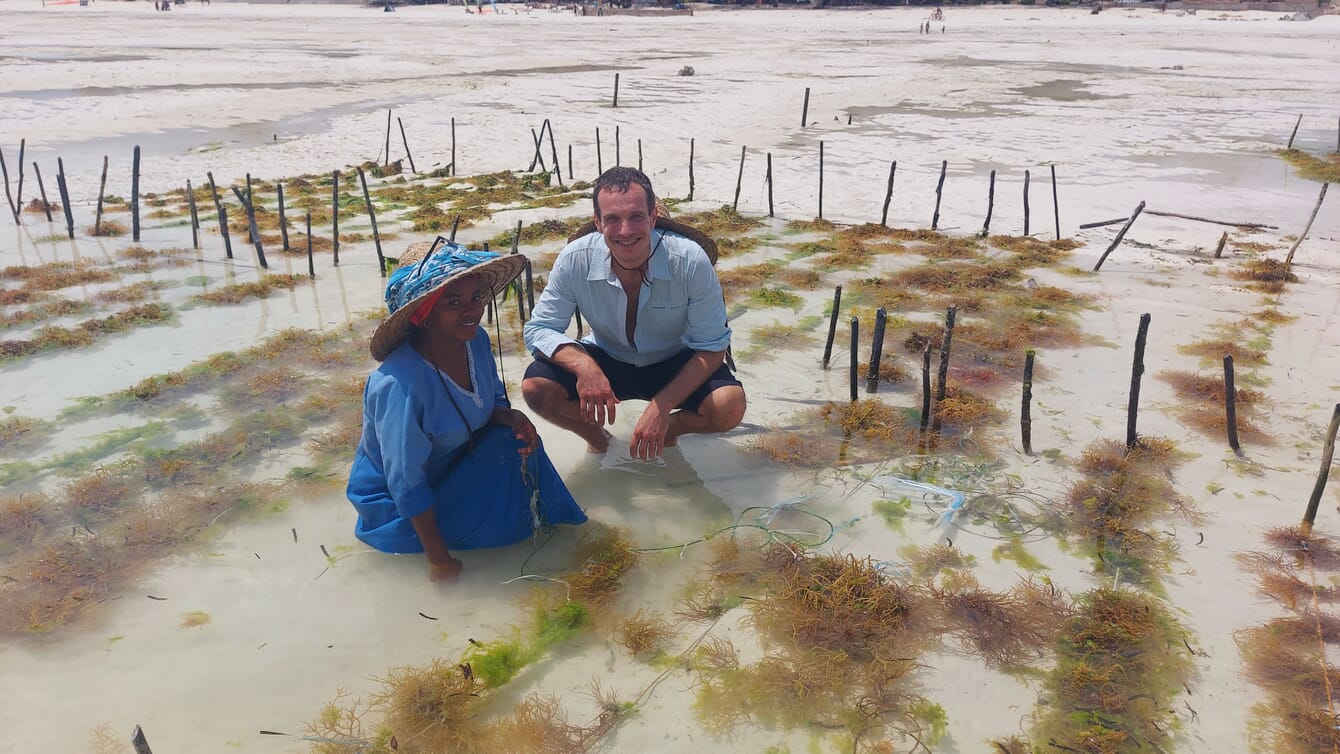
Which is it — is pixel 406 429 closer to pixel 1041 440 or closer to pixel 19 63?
pixel 1041 440

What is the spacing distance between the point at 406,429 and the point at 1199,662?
287 centimetres

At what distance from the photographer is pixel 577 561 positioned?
129 inches

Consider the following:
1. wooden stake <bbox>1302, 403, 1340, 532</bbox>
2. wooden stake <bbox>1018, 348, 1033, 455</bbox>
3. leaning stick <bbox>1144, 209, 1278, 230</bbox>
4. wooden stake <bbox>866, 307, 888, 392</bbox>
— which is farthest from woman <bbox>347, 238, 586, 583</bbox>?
leaning stick <bbox>1144, 209, 1278, 230</bbox>

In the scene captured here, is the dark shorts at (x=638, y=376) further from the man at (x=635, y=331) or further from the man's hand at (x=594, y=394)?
the man's hand at (x=594, y=394)

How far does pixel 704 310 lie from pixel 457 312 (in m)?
1.23

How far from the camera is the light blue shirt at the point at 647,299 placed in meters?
3.54

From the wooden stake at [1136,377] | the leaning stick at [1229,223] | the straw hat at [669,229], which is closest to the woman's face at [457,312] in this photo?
the straw hat at [669,229]

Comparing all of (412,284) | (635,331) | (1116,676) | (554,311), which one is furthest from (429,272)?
(1116,676)

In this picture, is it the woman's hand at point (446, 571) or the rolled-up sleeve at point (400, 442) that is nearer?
the rolled-up sleeve at point (400, 442)

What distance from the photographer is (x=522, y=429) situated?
312cm

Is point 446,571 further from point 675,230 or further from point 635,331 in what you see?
point 675,230

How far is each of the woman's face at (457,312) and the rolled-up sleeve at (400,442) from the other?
26 cm

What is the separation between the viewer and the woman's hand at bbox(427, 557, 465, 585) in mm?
3049

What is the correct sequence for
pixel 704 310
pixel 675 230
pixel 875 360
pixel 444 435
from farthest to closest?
pixel 875 360 < pixel 675 230 < pixel 704 310 < pixel 444 435
